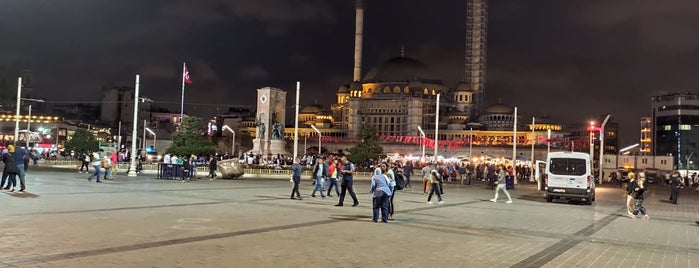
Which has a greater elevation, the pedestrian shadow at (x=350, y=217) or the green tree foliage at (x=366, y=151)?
the green tree foliage at (x=366, y=151)

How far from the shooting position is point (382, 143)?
11625cm

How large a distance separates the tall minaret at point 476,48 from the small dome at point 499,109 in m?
2.98

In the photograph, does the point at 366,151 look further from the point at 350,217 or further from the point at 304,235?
the point at 304,235

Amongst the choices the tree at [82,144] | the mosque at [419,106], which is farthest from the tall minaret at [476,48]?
the tree at [82,144]

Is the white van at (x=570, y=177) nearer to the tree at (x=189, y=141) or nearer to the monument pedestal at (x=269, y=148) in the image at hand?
the tree at (x=189, y=141)

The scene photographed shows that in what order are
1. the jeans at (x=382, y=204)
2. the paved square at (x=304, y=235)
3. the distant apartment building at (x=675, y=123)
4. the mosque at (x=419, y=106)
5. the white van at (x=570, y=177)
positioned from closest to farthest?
the paved square at (x=304, y=235) → the jeans at (x=382, y=204) → the white van at (x=570, y=177) → the distant apartment building at (x=675, y=123) → the mosque at (x=419, y=106)

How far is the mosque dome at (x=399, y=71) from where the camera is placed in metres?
142

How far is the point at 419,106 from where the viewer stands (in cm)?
13325

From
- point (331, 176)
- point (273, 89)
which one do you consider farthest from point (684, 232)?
point (273, 89)

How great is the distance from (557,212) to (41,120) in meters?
109

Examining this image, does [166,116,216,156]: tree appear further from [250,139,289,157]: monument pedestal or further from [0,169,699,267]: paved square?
[0,169,699,267]: paved square

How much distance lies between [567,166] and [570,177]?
51 centimetres

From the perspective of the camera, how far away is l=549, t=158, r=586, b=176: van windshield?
25.1 m

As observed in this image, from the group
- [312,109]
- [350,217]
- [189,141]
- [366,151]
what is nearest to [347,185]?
[350,217]
